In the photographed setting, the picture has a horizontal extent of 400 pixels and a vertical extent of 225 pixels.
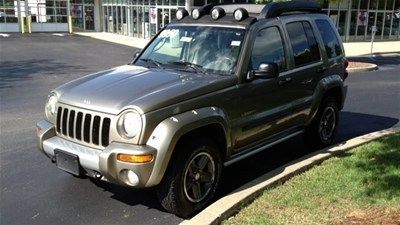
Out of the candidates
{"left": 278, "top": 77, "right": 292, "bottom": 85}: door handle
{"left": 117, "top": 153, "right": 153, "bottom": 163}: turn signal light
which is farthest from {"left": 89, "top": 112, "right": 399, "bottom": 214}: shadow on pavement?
{"left": 278, "top": 77, "right": 292, "bottom": 85}: door handle

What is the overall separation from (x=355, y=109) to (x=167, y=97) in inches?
254

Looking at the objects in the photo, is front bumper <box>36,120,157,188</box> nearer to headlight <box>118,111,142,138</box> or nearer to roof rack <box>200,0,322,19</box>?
headlight <box>118,111,142,138</box>

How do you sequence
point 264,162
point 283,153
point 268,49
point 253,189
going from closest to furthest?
point 253,189 → point 268,49 → point 264,162 → point 283,153

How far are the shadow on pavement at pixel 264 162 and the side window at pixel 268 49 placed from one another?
1.28 metres

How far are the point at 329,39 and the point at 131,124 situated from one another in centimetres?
374

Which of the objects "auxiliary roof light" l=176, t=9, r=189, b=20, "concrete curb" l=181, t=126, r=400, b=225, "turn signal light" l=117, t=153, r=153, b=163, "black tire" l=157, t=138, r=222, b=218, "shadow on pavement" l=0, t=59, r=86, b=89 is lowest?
"shadow on pavement" l=0, t=59, r=86, b=89

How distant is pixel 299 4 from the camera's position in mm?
6297

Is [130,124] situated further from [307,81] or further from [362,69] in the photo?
[362,69]

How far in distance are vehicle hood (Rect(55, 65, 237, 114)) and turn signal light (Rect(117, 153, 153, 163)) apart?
386 millimetres

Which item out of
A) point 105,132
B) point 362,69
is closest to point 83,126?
point 105,132

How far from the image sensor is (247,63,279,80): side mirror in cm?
491

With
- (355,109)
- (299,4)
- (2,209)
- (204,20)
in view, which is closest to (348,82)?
(355,109)

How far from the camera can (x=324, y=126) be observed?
6.79 m

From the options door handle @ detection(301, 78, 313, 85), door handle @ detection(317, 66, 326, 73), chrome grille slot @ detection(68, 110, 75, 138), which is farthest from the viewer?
door handle @ detection(317, 66, 326, 73)
